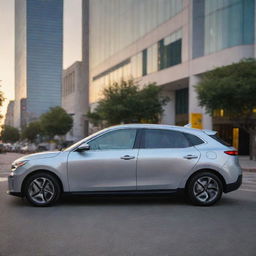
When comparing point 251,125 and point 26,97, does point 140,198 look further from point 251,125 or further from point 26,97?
point 26,97

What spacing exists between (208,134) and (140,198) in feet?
6.54

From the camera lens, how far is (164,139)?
25.4 feet

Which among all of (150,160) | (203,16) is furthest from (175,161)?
(203,16)

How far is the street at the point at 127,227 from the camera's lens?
15.3 feet

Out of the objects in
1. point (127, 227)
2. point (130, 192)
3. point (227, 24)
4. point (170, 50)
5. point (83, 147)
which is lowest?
point (127, 227)

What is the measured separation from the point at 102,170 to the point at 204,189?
1.99 meters

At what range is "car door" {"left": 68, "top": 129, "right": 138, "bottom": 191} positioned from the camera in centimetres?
734

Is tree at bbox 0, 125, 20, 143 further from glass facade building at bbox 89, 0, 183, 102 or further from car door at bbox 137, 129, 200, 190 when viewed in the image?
car door at bbox 137, 129, 200, 190

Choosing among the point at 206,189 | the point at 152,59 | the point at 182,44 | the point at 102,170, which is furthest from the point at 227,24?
the point at 102,170

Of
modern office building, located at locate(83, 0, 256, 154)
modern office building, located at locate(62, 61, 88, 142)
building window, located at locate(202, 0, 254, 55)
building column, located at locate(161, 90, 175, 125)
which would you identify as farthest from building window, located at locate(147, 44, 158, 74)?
modern office building, located at locate(62, 61, 88, 142)

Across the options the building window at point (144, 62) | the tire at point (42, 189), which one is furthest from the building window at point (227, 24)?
the tire at point (42, 189)

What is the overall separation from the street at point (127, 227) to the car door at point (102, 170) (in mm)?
405

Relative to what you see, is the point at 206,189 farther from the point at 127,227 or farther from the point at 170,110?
the point at 170,110

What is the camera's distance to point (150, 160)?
24.5ft
